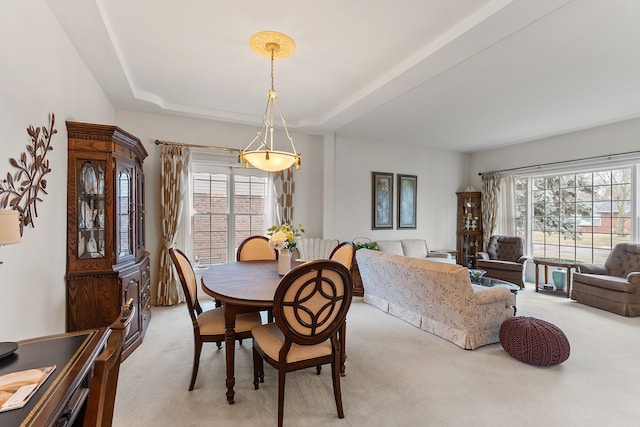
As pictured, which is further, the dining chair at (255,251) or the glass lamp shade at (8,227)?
the dining chair at (255,251)

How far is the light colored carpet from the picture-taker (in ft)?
6.47

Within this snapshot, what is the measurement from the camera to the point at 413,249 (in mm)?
5945

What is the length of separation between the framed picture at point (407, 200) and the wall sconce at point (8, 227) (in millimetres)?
5777

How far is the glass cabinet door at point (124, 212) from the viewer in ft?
9.28

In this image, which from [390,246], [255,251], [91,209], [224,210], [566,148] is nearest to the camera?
[91,209]

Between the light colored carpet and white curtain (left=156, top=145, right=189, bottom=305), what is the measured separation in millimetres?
1045

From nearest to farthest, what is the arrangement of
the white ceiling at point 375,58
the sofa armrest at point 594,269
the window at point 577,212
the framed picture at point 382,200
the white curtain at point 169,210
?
the white ceiling at point 375,58
the white curtain at point 169,210
the sofa armrest at point 594,269
the window at point 577,212
the framed picture at point 382,200

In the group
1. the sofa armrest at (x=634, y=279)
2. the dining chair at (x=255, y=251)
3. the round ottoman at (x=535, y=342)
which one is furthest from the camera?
the sofa armrest at (x=634, y=279)

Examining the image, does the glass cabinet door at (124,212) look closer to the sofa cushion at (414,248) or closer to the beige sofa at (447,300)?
the beige sofa at (447,300)

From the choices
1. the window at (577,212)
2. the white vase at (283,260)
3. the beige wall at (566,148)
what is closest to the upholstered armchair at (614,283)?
the window at (577,212)

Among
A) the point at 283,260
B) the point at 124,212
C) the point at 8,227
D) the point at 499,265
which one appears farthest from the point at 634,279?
the point at 124,212

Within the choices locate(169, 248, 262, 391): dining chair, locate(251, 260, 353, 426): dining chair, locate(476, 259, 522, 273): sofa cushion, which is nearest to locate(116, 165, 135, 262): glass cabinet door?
locate(169, 248, 262, 391): dining chair

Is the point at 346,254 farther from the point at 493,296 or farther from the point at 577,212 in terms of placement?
the point at 577,212

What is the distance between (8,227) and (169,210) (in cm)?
314
